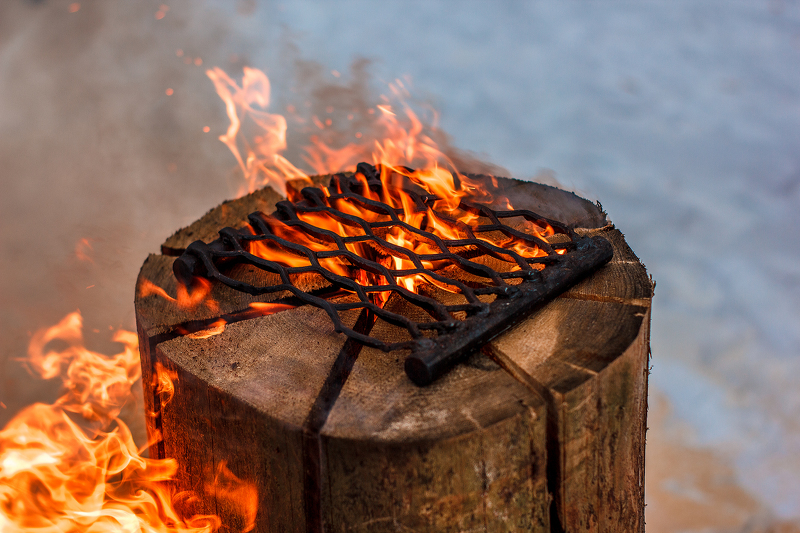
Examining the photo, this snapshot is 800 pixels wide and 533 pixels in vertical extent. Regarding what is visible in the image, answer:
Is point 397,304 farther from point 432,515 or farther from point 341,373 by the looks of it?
point 432,515

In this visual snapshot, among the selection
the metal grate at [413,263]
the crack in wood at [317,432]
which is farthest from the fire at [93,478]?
the metal grate at [413,263]

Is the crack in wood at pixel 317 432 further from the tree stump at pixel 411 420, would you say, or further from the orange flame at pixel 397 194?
the orange flame at pixel 397 194

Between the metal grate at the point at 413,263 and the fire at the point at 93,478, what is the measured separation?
415 mm

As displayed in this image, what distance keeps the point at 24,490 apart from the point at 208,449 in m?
0.82

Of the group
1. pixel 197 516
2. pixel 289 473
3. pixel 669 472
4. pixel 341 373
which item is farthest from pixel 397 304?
pixel 669 472

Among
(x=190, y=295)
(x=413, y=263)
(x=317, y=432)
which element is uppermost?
(x=413, y=263)

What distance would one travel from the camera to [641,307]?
1562mm

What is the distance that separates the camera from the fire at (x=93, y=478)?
5.43ft

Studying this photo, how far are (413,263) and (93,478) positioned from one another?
1115 mm

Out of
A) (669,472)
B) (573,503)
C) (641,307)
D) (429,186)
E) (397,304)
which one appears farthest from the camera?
(669,472)

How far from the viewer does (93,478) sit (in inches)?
75.3

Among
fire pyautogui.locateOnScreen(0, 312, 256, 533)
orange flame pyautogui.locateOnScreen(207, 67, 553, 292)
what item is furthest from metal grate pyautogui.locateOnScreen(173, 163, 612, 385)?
fire pyautogui.locateOnScreen(0, 312, 256, 533)

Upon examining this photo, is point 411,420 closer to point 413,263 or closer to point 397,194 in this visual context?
point 413,263

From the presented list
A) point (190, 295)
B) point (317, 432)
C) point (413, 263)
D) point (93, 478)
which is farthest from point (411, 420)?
point (93, 478)
